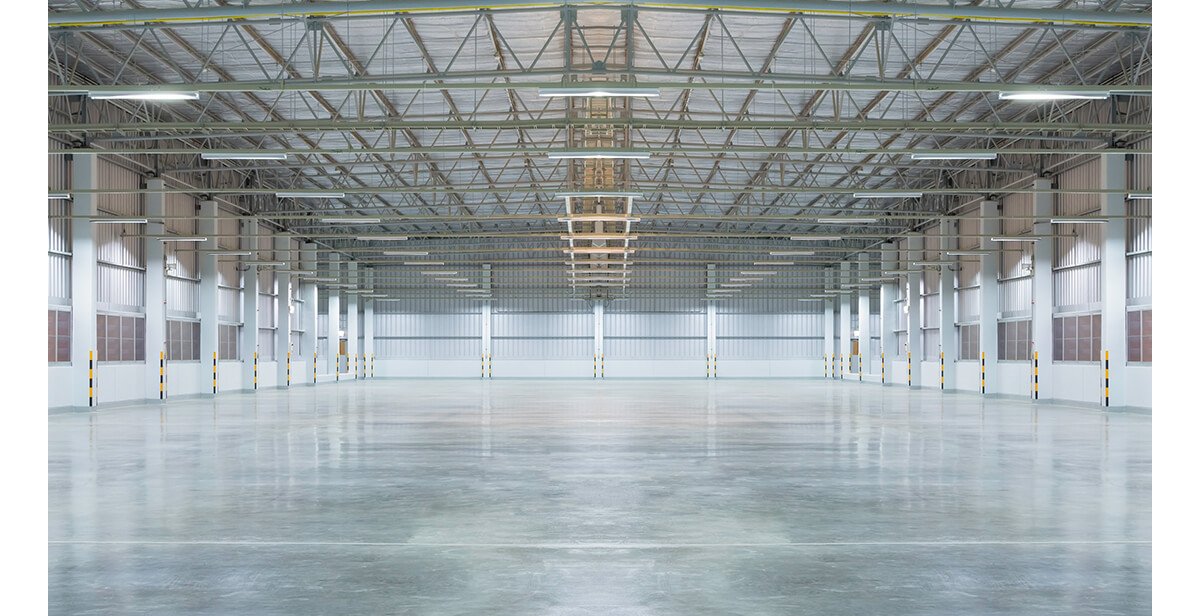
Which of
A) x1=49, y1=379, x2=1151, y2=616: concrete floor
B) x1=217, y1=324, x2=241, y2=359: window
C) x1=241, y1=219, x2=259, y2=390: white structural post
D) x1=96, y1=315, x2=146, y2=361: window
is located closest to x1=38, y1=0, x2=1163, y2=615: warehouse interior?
x1=49, y1=379, x2=1151, y2=616: concrete floor

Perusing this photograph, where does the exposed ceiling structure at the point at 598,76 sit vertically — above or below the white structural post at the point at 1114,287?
above

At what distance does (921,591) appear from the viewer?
7.76 metres

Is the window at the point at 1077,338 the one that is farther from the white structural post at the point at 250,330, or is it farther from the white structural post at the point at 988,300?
the white structural post at the point at 250,330

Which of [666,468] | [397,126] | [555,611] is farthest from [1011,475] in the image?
[397,126]

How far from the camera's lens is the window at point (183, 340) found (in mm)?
40469

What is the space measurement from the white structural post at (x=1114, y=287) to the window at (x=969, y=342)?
1340 centimetres

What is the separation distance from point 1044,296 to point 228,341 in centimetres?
3451

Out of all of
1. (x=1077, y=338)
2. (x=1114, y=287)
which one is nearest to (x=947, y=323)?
(x=1077, y=338)

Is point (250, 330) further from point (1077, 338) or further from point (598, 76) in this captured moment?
point (1077, 338)

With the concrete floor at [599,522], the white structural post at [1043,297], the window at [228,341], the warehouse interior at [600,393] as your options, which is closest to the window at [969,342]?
the warehouse interior at [600,393]

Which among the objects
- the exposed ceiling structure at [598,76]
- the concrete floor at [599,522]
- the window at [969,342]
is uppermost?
the exposed ceiling structure at [598,76]

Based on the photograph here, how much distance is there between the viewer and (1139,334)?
104 feet

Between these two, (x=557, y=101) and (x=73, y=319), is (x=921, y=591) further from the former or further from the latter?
(x=73, y=319)

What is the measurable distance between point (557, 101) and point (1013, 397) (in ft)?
73.9
